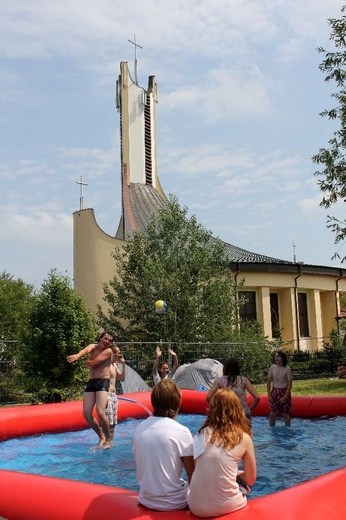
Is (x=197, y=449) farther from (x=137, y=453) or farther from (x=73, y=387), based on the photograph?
(x=73, y=387)

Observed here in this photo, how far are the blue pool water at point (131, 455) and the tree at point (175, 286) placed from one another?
1117 centimetres

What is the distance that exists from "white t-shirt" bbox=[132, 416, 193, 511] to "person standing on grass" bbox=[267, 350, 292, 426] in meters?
6.26

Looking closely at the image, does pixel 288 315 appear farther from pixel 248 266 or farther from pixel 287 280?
pixel 248 266

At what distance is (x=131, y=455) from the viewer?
905 centimetres

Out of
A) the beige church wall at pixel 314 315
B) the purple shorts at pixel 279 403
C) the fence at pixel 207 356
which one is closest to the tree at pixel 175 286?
the fence at pixel 207 356

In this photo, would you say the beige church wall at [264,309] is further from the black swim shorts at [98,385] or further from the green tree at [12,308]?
the black swim shorts at [98,385]

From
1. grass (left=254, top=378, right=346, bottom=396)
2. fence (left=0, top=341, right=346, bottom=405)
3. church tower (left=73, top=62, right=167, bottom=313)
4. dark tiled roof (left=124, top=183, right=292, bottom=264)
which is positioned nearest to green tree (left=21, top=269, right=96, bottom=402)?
fence (left=0, top=341, right=346, bottom=405)

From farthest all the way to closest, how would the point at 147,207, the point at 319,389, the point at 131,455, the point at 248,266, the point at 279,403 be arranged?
the point at 147,207
the point at 248,266
the point at 319,389
the point at 279,403
the point at 131,455

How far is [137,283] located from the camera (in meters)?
24.2

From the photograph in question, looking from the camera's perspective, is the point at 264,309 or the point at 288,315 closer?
the point at 264,309

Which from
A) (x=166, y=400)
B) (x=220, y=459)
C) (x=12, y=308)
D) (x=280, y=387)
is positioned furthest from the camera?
(x=12, y=308)

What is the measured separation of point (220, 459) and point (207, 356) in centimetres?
1724

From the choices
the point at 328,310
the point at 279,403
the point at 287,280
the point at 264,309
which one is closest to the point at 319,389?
the point at 279,403

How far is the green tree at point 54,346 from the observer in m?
15.0
